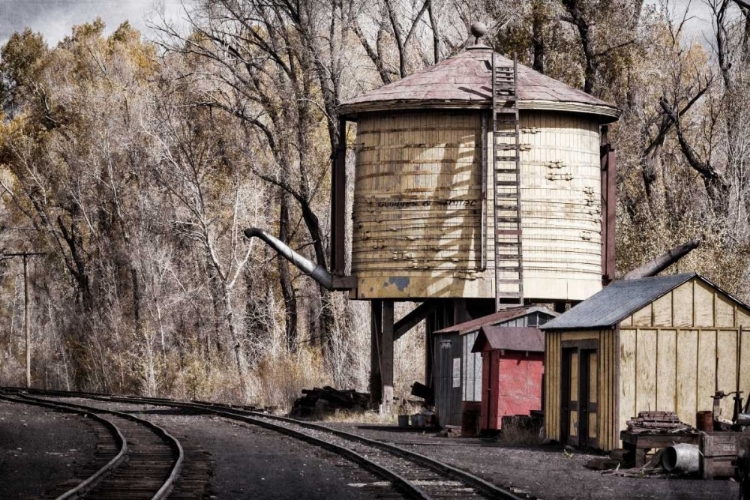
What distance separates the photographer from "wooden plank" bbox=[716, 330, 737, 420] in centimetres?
2123

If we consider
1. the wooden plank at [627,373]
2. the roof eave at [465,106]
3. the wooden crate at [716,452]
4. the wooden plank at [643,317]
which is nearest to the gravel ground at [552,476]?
the wooden crate at [716,452]

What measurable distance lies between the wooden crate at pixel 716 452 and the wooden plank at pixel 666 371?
12.0ft

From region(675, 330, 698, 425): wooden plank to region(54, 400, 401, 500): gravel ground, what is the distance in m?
5.49

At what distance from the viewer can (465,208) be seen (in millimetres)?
29797

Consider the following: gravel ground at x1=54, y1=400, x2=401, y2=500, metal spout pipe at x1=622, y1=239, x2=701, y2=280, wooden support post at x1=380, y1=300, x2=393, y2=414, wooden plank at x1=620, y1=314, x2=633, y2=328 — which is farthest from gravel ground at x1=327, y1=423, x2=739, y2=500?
metal spout pipe at x1=622, y1=239, x2=701, y2=280

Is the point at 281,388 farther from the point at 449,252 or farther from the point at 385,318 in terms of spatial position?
the point at 449,252

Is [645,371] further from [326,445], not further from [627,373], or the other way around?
[326,445]

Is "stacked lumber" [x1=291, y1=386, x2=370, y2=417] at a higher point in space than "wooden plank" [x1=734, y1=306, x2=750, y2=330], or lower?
lower

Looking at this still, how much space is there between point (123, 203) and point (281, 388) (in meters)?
16.7

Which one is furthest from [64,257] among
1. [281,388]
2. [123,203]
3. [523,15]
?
[523,15]

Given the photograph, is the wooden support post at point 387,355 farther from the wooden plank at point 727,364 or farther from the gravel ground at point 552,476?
the wooden plank at point 727,364

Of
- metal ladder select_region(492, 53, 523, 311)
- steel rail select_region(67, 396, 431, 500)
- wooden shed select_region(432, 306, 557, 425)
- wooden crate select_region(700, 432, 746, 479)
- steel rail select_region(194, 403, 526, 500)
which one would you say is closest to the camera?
steel rail select_region(194, 403, 526, 500)

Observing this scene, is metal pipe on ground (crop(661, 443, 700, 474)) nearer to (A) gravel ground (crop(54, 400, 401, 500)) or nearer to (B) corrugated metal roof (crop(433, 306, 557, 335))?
(A) gravel ground (crop(54, 400, 401, 500))

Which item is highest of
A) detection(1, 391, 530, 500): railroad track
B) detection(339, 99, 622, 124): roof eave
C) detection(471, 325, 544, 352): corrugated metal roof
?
detection(339, 99, 622, 124): roof eave
